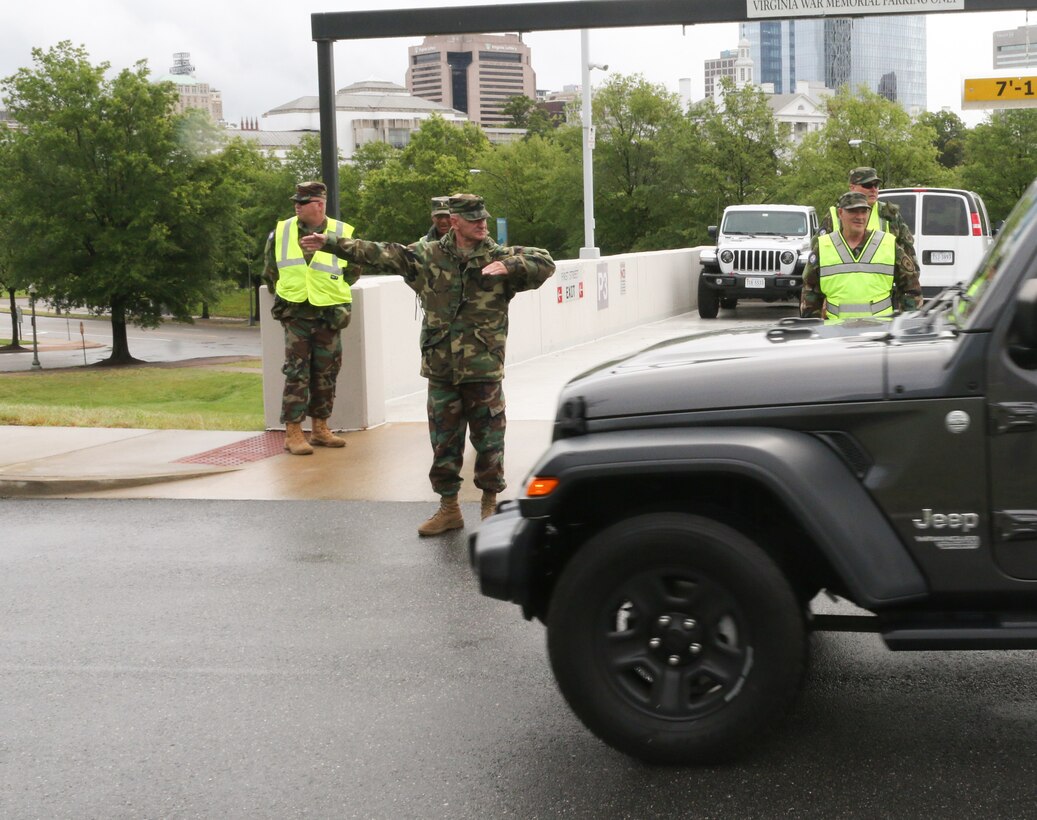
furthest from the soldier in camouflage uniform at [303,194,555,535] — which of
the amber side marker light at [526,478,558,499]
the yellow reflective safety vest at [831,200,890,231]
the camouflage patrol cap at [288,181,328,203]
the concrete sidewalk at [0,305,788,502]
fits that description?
the amber side marker light at [526,478,558,499]

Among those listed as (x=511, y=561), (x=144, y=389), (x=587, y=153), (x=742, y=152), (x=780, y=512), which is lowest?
(x=144, y=389)

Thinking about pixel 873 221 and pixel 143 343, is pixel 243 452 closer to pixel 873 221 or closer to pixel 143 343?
pixel 873 221

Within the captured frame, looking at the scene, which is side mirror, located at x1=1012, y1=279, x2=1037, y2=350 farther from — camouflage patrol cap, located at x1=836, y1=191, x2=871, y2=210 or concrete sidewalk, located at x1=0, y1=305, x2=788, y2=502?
concrete sidewalk, located at x1=0, y1=305, x2=788, y2=502

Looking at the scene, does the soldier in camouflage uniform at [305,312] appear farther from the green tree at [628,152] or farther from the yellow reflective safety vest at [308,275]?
the green tree at [628,152]

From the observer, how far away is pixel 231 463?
9969 millimetres

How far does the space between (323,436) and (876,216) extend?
440 centimetres

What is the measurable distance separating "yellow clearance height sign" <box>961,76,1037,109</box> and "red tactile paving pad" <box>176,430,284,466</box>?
23.6 ft

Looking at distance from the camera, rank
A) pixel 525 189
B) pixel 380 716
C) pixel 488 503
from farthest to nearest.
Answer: pixel 525 189 → pixel 488 503 → pixel 380 716

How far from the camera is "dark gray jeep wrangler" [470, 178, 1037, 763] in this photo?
3898 millimetres

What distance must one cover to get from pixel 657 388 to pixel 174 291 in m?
62.3

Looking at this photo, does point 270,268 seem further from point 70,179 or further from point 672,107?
point 672,107

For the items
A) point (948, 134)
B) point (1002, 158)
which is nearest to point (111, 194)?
point (1002, 158)

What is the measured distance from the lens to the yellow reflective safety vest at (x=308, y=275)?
9.89m

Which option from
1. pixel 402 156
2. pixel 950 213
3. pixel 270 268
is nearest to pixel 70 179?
pixel 402 156
